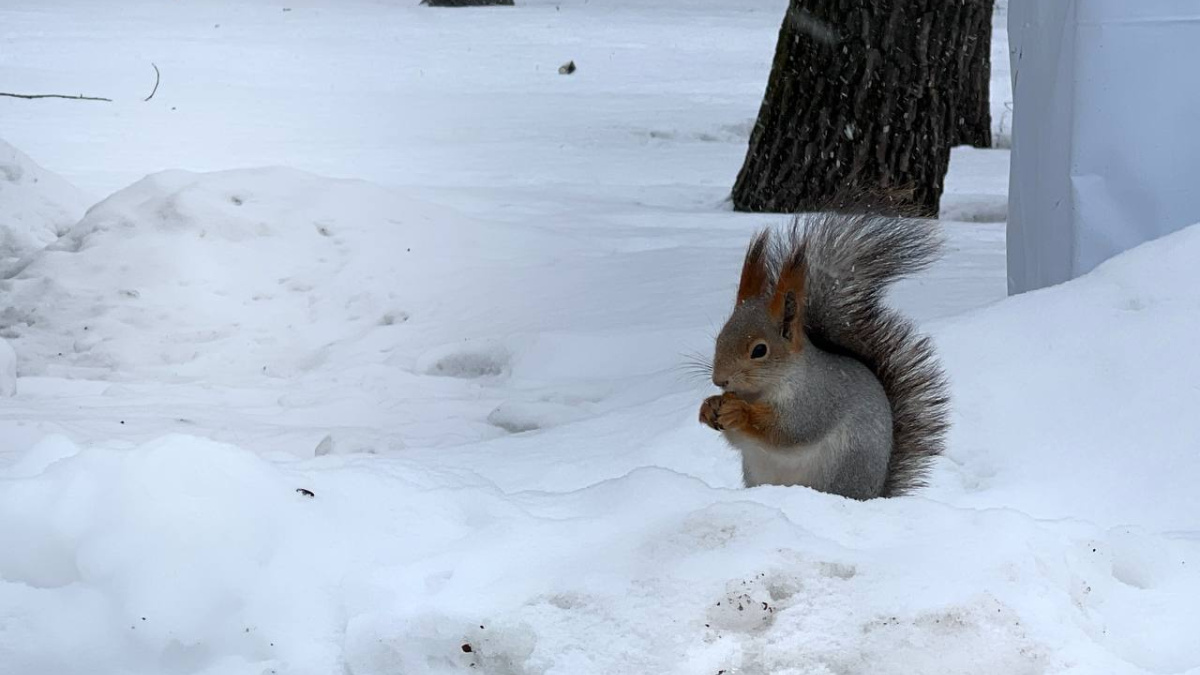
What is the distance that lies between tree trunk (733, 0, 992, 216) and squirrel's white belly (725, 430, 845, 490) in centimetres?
364

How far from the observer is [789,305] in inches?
91.1

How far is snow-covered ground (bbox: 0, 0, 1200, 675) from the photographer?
171cm

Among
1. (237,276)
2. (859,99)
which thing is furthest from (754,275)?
(859,99)

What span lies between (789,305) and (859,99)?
3910mm

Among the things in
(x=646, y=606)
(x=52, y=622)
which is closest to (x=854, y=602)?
(x=646, y=606)

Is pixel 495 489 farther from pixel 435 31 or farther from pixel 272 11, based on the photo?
pixel 272 11

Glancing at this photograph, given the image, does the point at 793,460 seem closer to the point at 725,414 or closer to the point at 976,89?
the point at 725,414

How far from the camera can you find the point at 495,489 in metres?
2.21

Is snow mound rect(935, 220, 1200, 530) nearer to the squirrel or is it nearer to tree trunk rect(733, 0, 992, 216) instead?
the squirrel

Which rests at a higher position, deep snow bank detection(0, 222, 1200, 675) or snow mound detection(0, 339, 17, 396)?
deep snow bank detection(0, 222, 1200, 675)

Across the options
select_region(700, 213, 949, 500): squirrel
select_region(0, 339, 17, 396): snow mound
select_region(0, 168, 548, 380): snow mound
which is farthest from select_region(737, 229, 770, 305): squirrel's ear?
select_region(0, 339, 17, 396): snow mound

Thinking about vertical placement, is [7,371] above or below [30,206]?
below

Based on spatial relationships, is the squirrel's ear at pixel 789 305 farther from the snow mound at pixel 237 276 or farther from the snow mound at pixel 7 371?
the snow mound at pixel 7 371

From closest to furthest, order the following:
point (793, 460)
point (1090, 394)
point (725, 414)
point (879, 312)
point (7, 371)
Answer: point (725, 414), point (793, 460), point (879, 312), point (1090, 394), point (7, 371)
